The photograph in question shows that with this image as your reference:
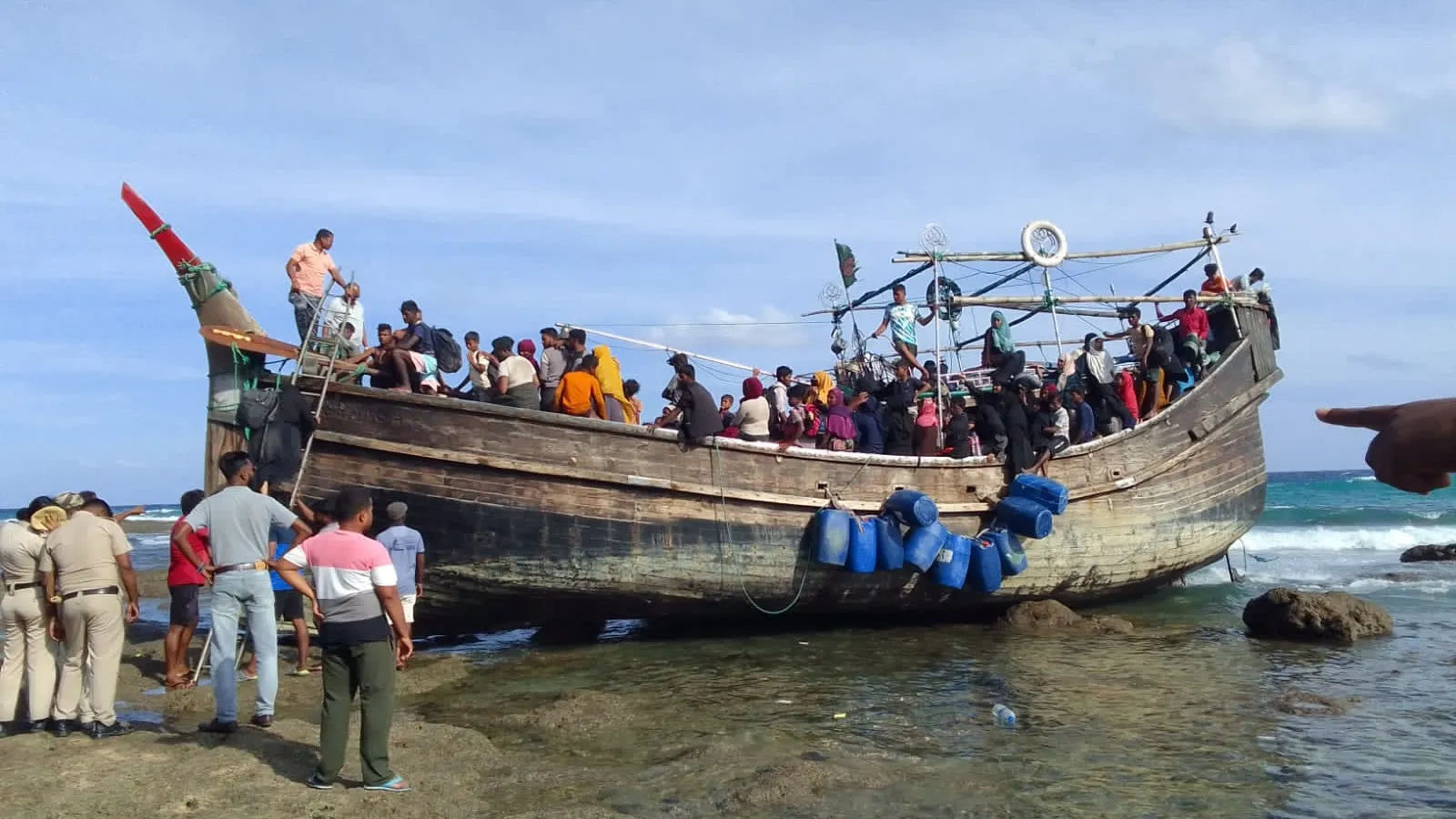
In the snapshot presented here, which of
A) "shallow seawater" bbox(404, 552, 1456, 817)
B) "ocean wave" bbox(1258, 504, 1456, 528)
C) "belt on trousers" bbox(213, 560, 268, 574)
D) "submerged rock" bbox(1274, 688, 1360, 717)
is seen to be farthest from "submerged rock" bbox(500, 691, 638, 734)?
"ocean wave" bbox(1258, 504, 1456, 528)

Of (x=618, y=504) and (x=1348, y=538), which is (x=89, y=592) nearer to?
(x=618, y=504)

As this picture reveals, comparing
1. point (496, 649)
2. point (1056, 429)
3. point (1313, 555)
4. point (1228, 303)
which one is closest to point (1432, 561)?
point (1313, 555)

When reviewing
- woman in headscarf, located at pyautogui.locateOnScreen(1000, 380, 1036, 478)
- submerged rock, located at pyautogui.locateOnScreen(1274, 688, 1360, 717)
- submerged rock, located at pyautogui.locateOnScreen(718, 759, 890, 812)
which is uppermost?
woman in headscarf, located at pyautogui.locateOnScreen(1000, 380, 1036, 478)

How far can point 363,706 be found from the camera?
215 inches

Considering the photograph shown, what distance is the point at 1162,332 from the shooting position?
14.2 m

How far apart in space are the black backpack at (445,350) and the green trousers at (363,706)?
509cm

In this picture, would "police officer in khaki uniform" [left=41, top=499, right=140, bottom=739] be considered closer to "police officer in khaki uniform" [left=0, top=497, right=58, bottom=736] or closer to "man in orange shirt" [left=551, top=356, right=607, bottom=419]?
Result: "police officer in khaki uniform" [left=0, top=497, right=58, bottom=736]

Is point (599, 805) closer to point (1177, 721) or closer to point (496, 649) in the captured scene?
point (1177, 721)

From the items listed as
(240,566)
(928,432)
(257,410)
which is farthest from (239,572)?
(928,432)

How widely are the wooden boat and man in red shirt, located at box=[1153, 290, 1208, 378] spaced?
240 centimetres

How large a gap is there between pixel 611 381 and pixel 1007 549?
15.5ft

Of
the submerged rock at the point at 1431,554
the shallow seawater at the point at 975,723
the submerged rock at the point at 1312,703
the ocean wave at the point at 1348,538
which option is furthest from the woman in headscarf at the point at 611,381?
the ocean wave at the point at 1348,538

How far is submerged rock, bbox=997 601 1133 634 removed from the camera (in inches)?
475

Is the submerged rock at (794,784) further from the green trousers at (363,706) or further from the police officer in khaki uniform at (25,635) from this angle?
the police officer in khaki uniform at (25,635)
